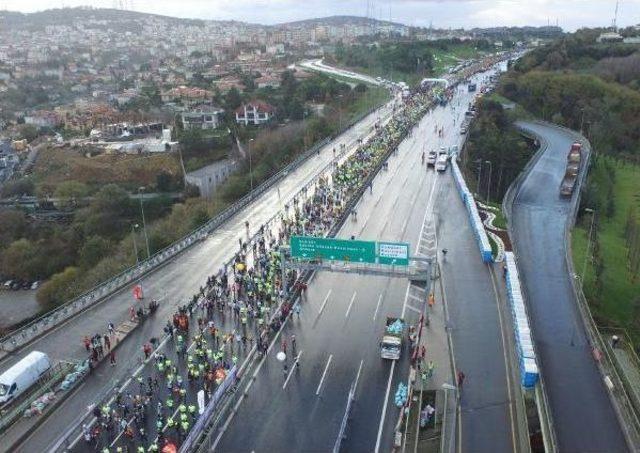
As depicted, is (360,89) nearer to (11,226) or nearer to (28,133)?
(28,133)

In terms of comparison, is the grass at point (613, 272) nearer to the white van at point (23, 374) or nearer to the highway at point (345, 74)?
the white van at point (23, 374)

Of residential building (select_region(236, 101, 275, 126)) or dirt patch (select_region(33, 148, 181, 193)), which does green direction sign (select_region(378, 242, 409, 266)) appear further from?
residential building (select_region(236, 101, 275, 126))

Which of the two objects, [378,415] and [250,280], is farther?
[250,280]

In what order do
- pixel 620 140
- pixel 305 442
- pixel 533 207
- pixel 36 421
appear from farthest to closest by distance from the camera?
pixel 620 140
pixel 533 207
pixel 36 421
pixel 305 442

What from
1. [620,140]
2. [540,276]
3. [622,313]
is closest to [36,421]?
[540,276]

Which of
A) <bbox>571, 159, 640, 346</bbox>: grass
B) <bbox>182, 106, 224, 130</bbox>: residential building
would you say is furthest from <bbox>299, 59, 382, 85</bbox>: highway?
<bbox>571, 159, 640, 346</bbox>: grass

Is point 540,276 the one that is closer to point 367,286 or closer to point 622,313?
point 622,313

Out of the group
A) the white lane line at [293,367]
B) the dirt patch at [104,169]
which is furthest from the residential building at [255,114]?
the white lane line at [293,367]
